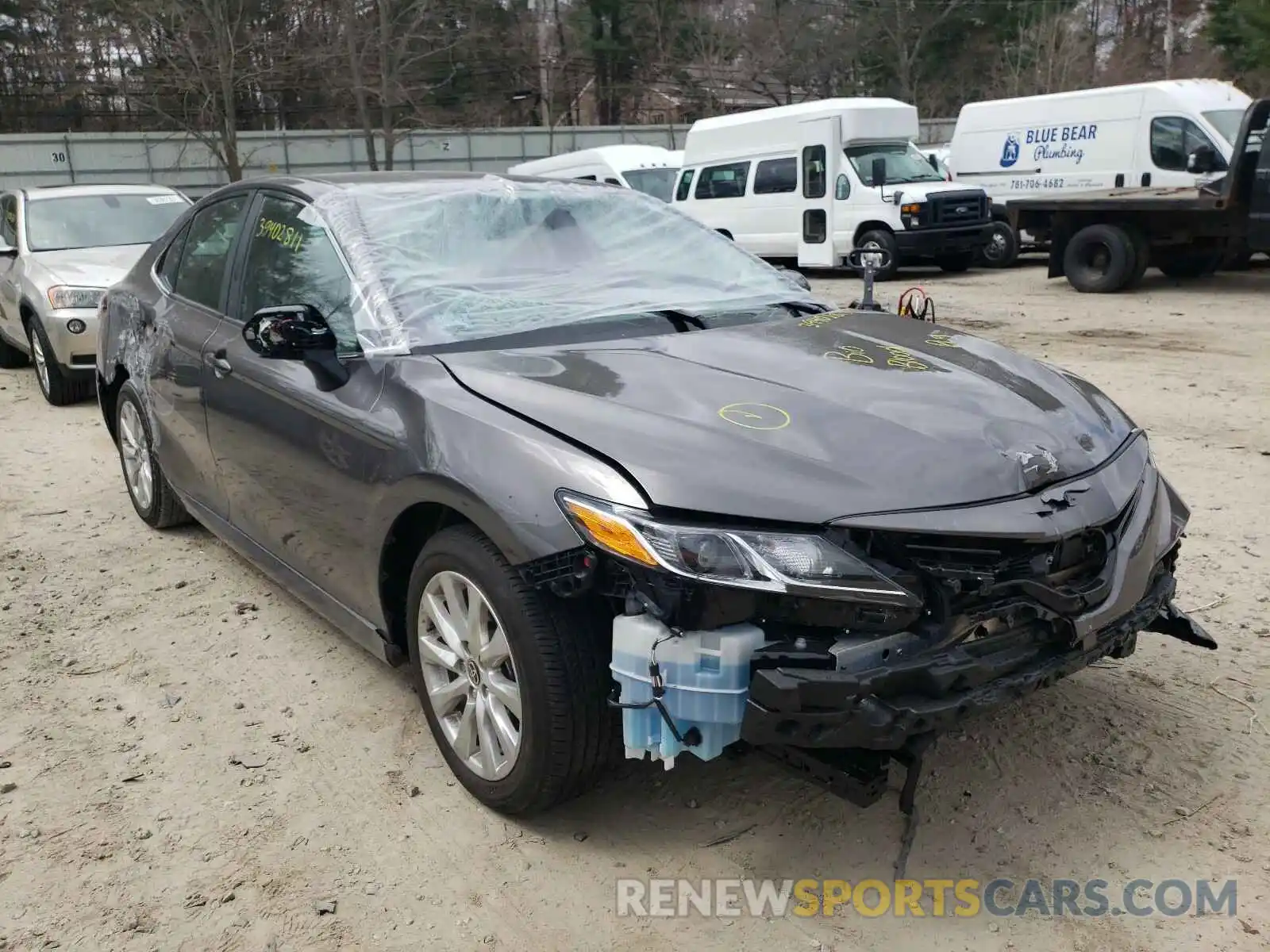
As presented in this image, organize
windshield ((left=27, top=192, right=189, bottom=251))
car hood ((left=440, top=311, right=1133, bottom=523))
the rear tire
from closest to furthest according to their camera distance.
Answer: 1. car hood ((left=440, top=311, right=1133, bottom=523))
2. windshield ((left=27, top=192, right=189, bottom=251))
3. the rear tire

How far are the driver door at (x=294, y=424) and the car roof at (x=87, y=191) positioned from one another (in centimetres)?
624

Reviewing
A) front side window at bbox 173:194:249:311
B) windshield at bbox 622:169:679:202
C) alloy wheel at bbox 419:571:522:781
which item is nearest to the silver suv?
front side window at bbox 173:194:249:311

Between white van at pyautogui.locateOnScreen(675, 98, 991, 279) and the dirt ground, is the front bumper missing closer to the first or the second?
the dirt ground

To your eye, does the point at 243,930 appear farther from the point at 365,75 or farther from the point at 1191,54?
the point at 1191,54

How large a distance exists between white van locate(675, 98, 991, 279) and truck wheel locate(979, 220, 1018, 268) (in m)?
0.33

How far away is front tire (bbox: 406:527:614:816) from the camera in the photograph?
2426 mm

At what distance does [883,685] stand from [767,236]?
1555 centimetres

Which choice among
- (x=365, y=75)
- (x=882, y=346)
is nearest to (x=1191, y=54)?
(x=365, y=75)

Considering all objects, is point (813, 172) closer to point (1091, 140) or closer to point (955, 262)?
point (955, 262)

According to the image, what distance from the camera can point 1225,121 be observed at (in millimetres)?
14641

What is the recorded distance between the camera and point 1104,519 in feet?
8.03

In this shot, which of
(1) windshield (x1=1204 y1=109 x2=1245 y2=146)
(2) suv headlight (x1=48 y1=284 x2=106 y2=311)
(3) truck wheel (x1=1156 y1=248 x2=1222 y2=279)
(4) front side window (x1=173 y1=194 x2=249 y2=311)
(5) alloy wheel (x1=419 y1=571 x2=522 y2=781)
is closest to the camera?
(5) alloy wheel (x1=419 y1=571 x2=522 y2=781)

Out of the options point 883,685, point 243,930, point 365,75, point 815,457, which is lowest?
point 243,930

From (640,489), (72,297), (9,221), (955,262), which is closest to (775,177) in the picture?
(955,262)
